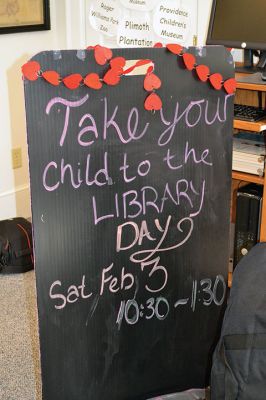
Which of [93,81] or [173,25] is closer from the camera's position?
[93,81]

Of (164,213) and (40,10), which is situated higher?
(40,10)

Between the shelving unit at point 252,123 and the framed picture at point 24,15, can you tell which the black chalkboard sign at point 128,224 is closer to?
the shelving unit at point 252,123

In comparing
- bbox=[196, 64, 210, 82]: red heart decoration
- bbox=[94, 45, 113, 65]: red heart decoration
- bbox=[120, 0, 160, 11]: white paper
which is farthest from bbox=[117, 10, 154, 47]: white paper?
bbox=[94, 45, 113, 65]: red heart decoration

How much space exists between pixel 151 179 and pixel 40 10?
2026 millimetres

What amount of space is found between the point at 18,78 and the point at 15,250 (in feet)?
3.16

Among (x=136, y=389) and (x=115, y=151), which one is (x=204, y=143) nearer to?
(x=115, y=151)

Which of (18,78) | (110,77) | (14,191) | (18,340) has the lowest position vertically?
(18,340)

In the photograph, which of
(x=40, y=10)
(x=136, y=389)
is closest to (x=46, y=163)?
(x=136, y=389)

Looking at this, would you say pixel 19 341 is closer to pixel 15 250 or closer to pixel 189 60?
pixel 15 250

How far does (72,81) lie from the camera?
1.24 m

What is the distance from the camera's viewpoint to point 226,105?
148 centimetres

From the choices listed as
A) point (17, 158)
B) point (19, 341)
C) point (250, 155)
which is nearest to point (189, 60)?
point (250, 155)

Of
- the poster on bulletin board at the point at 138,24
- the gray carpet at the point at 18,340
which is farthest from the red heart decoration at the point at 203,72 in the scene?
the gray carpet at the point at 18,340

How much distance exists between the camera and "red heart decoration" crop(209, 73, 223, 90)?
142cm
